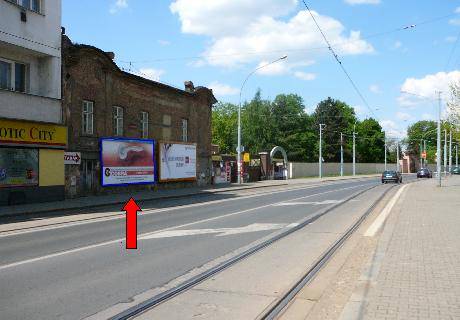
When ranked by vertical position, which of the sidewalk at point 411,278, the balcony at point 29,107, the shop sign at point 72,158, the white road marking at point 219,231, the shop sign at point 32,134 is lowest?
the white road marking at point 219,231

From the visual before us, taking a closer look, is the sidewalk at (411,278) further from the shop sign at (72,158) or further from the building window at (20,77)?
the building window at (20,77)

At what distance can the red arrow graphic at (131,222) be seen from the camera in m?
7.91

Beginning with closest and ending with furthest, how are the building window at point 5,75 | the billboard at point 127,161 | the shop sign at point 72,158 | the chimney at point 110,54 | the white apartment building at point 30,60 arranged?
the white apartment building at point 30,60, the building window at point 5,75, the shop sign at point 72,158, the billboard at point 127,161, the chimney at point 110,54

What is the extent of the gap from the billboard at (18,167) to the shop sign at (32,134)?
401 millimetres

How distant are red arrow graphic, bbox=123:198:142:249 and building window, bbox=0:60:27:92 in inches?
592

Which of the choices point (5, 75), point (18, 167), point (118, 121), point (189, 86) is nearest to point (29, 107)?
point (5, 75)

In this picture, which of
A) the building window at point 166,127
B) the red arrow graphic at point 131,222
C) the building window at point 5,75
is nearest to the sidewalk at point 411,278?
the red arrow graphic at point 131,222

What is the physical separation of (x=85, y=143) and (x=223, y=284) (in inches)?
Result: 790

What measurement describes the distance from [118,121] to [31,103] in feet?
26.2

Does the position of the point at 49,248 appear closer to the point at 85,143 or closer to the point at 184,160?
the point at 85,143

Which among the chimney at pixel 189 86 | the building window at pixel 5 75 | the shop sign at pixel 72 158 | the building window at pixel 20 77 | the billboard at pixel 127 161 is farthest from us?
the chimney at pixel 189 86

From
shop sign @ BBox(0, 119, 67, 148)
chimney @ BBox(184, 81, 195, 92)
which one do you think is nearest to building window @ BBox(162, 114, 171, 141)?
chimney @ BBox(184, 81, 195, 92)

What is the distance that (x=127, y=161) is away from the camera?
28.9 meters

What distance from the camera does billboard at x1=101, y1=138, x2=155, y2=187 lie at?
1073 inches
